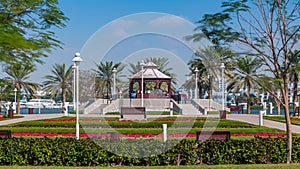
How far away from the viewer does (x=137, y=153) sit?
32.6 feet

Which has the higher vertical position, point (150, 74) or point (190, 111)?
point (150, 74)

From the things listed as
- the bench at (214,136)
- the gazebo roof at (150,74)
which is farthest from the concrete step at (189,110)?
the bench at (214,136)

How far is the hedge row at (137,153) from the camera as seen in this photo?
9844mm

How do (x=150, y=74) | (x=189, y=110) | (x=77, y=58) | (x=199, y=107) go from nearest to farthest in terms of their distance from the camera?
(x=77, y=58), (x=189, y=110), (x=199, y=107), (x=150, y=74)

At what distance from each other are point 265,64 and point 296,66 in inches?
53.1

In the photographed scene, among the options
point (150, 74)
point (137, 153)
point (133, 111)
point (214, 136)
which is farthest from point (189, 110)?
point (137, 153)

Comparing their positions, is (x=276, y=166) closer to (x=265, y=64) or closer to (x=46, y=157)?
(x=265, y=64)

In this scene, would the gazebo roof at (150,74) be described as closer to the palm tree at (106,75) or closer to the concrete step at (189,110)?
the palm tree at (106,75)

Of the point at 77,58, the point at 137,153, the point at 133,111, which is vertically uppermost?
the point at 77,58

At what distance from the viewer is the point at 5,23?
31.6ft

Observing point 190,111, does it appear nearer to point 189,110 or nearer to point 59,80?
point 189,110

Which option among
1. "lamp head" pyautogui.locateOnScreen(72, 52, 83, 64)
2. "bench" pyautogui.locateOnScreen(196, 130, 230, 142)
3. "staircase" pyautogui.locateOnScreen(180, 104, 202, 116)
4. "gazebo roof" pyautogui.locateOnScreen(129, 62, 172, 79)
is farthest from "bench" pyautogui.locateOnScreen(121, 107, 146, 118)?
"bench" pyautogui.locateOnScreen(196, 130, 230, 142)

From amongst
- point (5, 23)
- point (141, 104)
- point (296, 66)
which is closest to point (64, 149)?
point (5, 23)

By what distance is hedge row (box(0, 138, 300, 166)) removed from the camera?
32.3 feet
